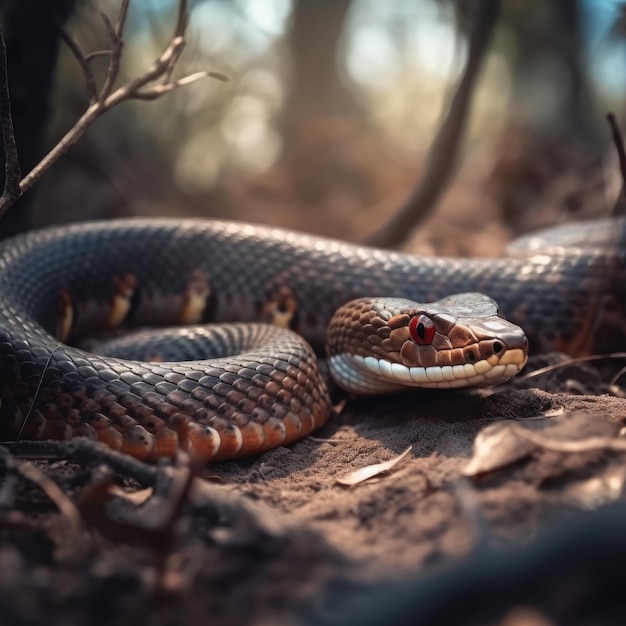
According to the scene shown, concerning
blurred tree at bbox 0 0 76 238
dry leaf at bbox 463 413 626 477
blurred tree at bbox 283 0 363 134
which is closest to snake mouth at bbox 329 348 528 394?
dry leaf at bbox 463 413 626 477

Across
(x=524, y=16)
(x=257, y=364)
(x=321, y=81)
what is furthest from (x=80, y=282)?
(x=321, y=81)

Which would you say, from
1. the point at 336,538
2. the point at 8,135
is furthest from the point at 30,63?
the point at 336,538

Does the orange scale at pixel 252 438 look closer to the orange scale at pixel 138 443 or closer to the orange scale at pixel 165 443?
the orange scale at pixel 165 443

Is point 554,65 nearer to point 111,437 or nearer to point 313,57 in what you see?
point 313,57

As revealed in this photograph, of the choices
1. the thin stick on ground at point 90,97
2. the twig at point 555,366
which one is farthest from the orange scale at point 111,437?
the twig at point 555,366

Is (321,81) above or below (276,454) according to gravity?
above

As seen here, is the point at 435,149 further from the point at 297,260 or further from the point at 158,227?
the point at 158,227
